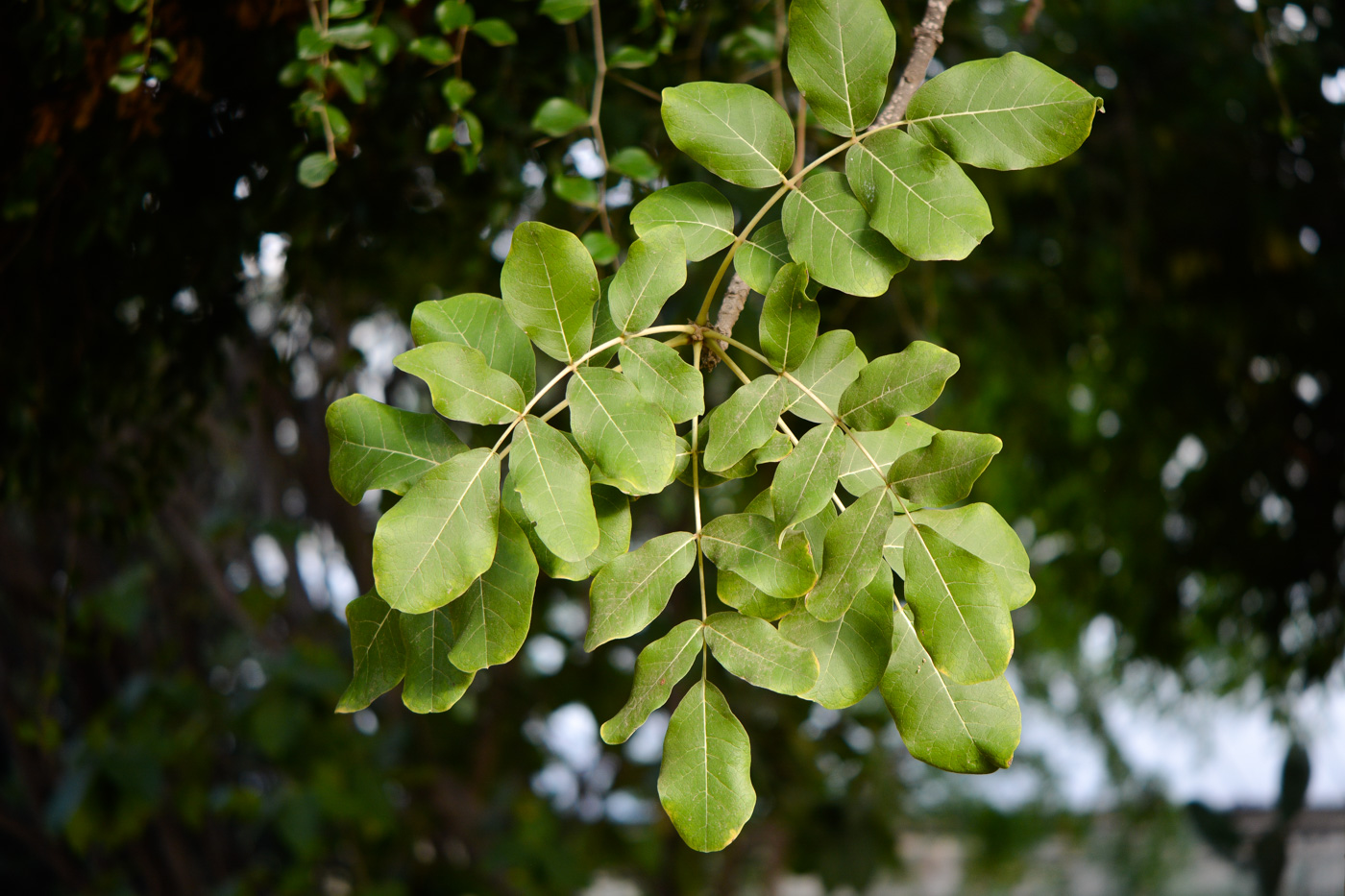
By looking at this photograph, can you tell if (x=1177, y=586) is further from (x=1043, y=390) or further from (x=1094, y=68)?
(x=1094, y=68)

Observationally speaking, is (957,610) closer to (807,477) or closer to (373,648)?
(807,477)

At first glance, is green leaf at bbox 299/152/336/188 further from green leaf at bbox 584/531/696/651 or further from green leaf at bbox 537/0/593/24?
green leaf at bbox 584/531/696/651

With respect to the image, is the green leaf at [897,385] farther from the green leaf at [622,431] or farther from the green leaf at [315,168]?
the green leaf at [315,168]

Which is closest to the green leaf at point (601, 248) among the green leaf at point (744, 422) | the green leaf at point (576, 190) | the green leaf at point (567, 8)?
the green leaf at point (576, 190)

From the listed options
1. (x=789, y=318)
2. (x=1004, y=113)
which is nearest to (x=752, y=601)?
(x=789, y=318)

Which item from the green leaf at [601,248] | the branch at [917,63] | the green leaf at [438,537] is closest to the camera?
the green leaf at [438,537]

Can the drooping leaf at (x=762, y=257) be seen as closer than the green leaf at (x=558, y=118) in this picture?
Yes
